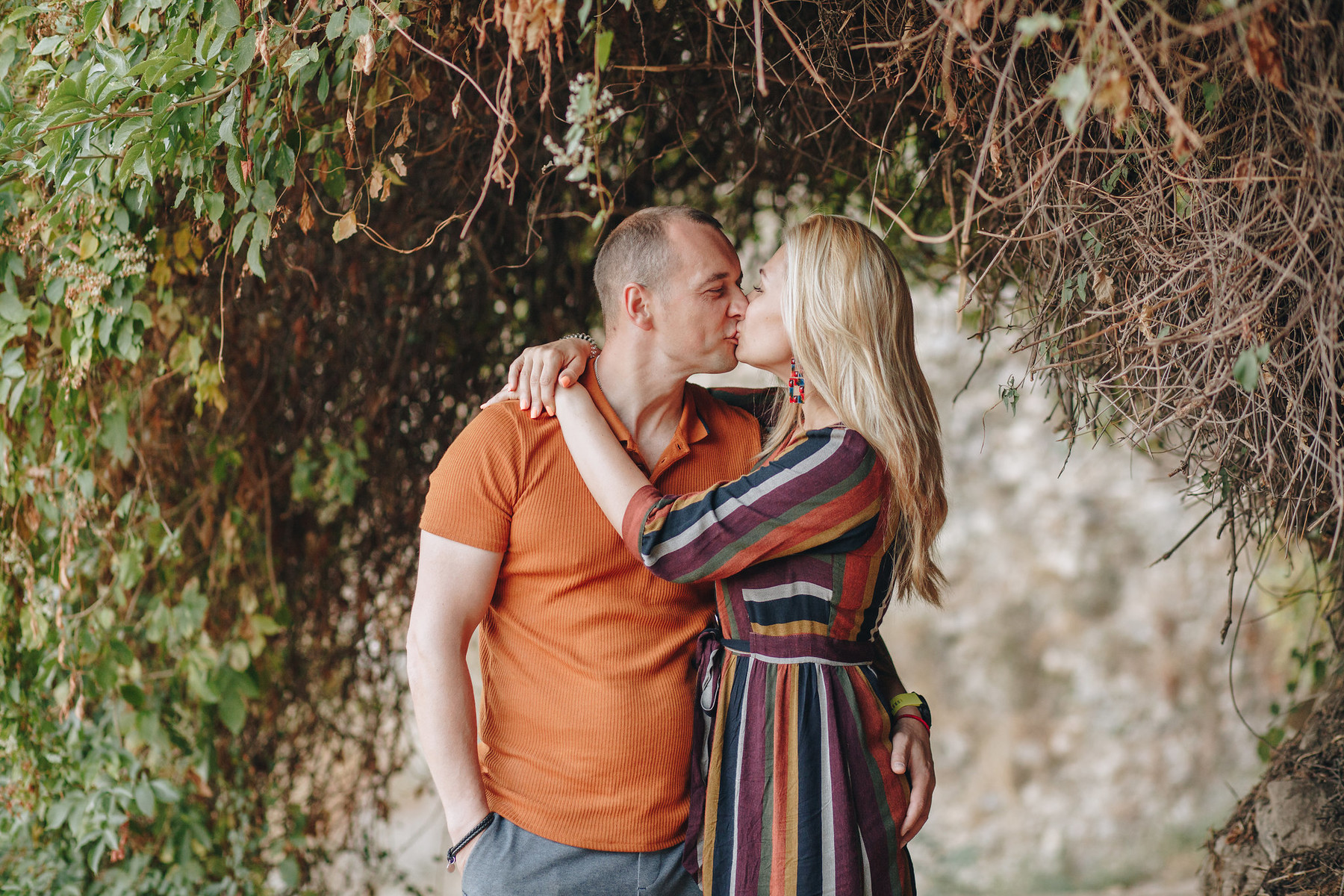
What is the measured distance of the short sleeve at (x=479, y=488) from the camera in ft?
5.44

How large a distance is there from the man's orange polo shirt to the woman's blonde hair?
392mm

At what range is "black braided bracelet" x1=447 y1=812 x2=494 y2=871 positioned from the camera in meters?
1.66

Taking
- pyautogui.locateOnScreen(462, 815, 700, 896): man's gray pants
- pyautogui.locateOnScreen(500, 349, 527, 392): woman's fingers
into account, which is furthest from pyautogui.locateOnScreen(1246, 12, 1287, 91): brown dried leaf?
pyautogui.locateOnScreen(462, 815, 700, 896): man's gray pants

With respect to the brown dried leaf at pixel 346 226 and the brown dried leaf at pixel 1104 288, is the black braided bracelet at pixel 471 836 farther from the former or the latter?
the brown dried leaf at pixel 1104 288

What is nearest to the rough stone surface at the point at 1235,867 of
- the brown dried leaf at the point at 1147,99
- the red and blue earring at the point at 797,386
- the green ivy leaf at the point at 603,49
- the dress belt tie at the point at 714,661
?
the dress belt tie at the point at 714,661

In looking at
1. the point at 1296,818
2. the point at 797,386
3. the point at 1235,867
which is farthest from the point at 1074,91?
the point at 1235,867

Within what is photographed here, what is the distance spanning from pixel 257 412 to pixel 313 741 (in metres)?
1.04

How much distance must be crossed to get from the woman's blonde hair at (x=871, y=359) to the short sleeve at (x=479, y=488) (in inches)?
20.9

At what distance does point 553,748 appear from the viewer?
5.61ft

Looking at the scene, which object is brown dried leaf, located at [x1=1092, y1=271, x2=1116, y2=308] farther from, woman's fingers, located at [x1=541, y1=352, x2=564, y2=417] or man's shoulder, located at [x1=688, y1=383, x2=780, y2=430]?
woman's fingers, located at [x1=541, y1=352, x2=564, y2=417]

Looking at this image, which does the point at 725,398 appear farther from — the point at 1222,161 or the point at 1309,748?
the point at 1309,748

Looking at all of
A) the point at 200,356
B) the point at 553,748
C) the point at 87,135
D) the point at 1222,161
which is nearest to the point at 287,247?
the point at 200,356

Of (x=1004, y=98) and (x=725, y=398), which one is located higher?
(x=1004, y=98)

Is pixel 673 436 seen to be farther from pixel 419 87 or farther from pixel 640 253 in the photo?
pixel 419 87
